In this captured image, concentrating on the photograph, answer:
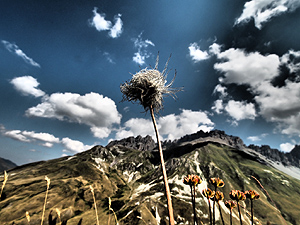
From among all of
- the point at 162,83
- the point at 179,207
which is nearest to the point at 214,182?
the point at 162,83

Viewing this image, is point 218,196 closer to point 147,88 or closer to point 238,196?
point 238,196

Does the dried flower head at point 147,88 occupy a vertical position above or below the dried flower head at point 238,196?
above

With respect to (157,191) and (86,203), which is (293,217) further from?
(86,203)

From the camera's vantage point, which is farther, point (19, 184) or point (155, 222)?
point (19, 184)

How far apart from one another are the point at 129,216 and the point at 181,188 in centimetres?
8562

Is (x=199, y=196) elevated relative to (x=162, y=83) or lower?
lower

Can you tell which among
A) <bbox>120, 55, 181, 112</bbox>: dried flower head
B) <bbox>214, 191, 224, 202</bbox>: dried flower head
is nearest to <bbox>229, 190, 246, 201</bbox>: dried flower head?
<bbox>214, 191, 224, 202</bbox>: dried flower head

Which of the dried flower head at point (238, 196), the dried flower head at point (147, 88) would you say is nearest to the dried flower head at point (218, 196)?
the dried flower head at point (238, 196)

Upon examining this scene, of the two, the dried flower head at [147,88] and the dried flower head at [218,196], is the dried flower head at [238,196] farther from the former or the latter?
the dried flower head at [147,88]

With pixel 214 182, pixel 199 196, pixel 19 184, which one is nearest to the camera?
pixel 214 182

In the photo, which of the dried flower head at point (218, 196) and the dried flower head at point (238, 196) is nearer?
the dried flower head at point (218, 196)

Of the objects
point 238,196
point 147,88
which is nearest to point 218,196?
point 238,196

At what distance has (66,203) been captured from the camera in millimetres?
169500

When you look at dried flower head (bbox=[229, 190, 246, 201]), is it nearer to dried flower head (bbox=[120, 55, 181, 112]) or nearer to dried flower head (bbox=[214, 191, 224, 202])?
dried flower head (bbox=[214, 191, 224, 202])
